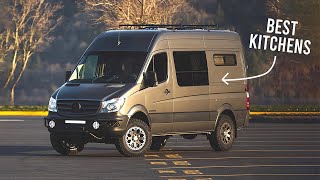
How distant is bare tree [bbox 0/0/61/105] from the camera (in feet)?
266

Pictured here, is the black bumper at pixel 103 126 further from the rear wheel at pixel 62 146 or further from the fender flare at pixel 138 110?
the rear wheel at pixel 62 146

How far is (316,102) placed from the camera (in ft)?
196

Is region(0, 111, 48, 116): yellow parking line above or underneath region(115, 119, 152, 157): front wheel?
underneath

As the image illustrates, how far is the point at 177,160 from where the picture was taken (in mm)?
21672

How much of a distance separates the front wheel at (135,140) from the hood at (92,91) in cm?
70

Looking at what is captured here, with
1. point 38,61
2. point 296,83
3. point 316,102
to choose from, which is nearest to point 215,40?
point 316,102

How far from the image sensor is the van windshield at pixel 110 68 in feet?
76.3

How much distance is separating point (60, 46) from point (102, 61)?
276 feet

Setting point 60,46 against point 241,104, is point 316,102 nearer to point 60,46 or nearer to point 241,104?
point 241,104

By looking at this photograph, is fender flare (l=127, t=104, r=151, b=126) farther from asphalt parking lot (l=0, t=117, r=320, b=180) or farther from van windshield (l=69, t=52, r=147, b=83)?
asphalt parking lot (l=0, t=117, r=320, b=180)

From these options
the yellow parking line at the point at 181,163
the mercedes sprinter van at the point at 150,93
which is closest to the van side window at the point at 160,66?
the mercedes sprinter van at the point at 150,93

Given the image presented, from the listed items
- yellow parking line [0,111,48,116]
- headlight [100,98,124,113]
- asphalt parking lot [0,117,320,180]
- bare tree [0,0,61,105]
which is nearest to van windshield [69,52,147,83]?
headlight [100,98,124,113]

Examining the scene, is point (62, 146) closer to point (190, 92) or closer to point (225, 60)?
point (190, 92)

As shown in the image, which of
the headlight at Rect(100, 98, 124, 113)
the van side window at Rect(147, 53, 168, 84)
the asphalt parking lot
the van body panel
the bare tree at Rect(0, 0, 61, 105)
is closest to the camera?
the asphalt parking lot
